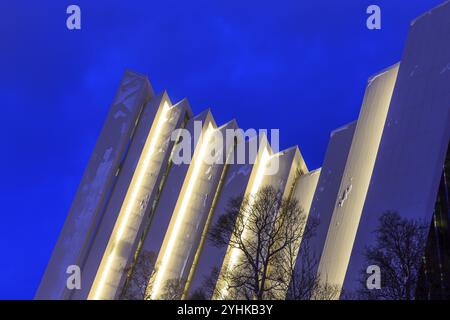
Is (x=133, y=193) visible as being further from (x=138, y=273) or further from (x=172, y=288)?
(x=172, y=288)

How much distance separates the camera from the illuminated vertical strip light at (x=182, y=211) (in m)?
49.3

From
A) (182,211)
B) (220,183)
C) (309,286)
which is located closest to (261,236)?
(309,286)

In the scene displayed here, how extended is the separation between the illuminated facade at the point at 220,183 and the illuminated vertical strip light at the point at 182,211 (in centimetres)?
9

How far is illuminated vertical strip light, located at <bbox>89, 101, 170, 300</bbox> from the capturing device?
5038 centimetres

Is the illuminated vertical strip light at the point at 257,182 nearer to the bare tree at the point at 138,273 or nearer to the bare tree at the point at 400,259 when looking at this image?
the bare tree at the point at 138,273

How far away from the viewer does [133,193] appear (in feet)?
174

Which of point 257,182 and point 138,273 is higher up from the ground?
point 257,182

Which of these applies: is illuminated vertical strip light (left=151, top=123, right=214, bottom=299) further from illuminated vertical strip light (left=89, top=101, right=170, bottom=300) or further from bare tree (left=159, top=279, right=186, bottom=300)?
illuminated vertical strip light (left=89, top=101, right=170, bottom=300)

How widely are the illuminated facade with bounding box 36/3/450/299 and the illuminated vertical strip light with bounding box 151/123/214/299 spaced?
Answer: 9 centimetres

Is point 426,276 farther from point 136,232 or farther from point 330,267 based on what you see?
point 136,232

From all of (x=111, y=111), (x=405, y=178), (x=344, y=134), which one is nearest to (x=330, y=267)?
(x=405, y=178)

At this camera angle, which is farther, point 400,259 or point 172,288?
point 172,288

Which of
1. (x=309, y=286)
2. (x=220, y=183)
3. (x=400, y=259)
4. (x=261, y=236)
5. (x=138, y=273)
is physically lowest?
(x=309, y=286)

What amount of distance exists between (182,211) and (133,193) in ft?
14.7
